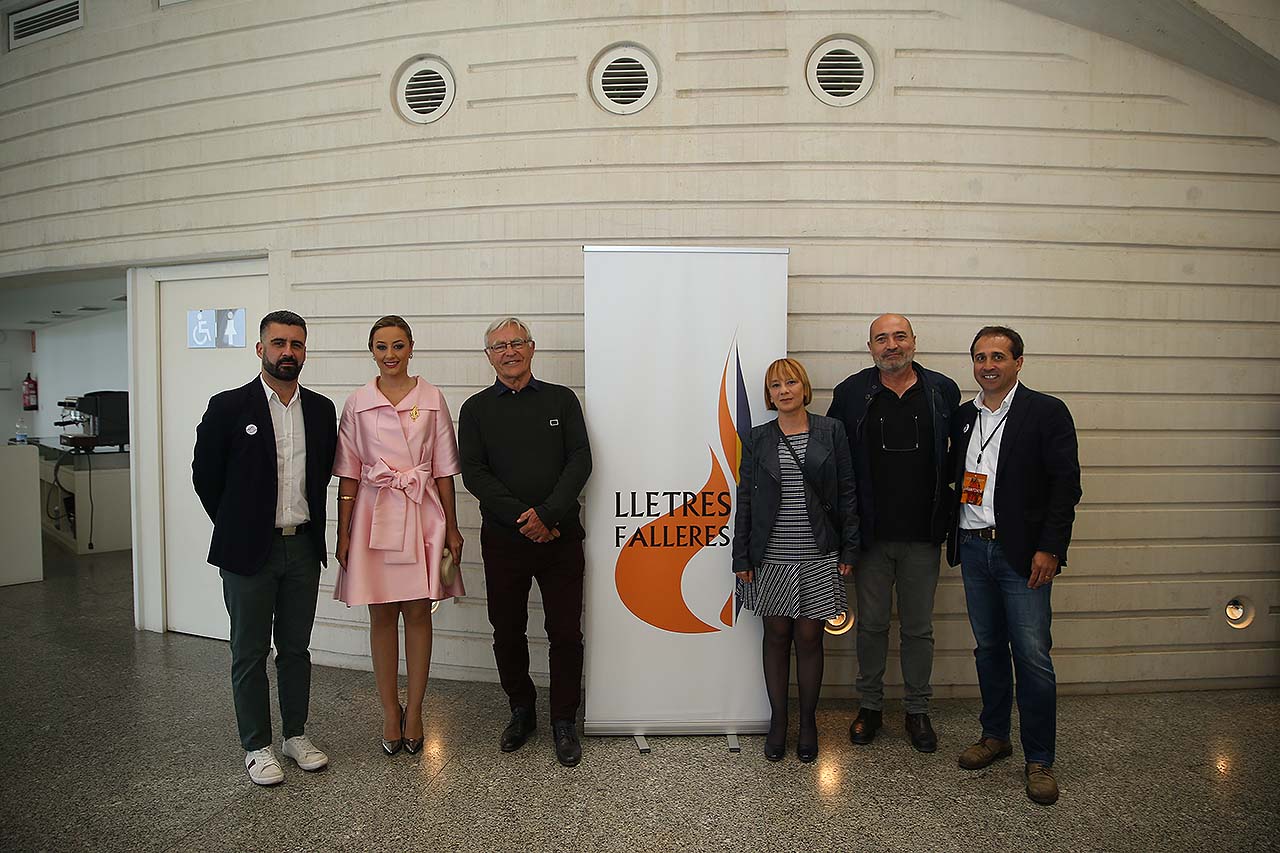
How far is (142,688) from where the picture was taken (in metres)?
3.76

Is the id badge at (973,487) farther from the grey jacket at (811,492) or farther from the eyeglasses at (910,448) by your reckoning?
the grey jacket at (811,492)

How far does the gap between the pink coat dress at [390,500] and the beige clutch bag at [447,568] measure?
2cm

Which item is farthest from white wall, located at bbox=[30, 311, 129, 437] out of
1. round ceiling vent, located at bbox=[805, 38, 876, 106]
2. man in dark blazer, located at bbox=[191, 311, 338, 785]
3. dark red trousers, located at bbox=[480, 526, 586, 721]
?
round ceiling vent, located at bbox=[805, 38, 876, 106]

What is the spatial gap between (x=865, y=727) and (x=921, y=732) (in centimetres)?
22

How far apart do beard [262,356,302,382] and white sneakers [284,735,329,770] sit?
1.41m

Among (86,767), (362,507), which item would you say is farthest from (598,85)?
(86,767)

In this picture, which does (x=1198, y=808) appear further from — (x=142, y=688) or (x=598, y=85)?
(x=142, y=688)

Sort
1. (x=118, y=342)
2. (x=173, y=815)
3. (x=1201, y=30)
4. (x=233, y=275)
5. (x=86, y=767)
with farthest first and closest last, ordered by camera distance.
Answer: (x=118, y=342), (x=233, y=275), (x=1201, y=30), (x=86, y=767), (x=173, y=815)

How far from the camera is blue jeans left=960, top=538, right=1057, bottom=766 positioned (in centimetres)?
273

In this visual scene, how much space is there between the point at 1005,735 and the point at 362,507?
8.78 feet

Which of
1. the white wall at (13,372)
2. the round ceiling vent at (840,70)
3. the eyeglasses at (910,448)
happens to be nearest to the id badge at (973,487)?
the eyeglasses at (910,448)

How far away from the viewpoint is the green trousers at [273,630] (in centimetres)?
281

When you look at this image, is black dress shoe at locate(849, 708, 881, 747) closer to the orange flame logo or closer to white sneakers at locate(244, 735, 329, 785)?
the orange flame logo

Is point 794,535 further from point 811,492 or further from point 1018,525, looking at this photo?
point 1018,525
